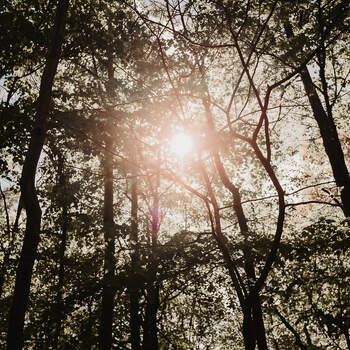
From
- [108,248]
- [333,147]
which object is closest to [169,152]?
[108,248]

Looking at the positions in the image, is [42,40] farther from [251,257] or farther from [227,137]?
[251,257]

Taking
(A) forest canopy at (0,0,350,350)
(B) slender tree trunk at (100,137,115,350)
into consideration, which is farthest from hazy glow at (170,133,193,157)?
(B) slender tree trunk at (100,137,115,350)

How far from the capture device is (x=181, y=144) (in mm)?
7363

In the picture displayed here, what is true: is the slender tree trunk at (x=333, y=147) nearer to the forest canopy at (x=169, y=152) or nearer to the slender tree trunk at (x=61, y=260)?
the forest canopy at (x=169, y=152)

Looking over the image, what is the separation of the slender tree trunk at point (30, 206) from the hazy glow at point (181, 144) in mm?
3098

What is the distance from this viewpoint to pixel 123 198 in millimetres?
15539

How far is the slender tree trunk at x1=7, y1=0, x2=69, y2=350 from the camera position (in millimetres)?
4578

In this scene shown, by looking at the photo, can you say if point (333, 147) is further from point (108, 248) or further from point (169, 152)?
point (108, 248)

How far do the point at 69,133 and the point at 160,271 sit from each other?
14.8 feet

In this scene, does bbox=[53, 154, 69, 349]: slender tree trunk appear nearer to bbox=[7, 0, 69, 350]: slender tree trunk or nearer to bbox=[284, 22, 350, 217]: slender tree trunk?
bbox=[7, 0, 69, 350]: slender tree trunk

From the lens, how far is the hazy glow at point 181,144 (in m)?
6.51

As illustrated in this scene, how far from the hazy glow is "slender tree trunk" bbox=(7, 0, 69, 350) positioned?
3.10 metres

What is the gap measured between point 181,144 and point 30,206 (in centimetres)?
386

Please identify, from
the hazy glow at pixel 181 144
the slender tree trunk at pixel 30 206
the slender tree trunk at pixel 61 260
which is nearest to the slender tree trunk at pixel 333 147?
the hazy glow at pixel 181 144
